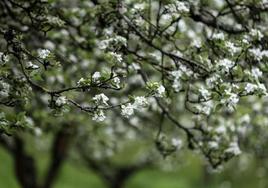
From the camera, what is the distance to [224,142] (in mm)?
8070

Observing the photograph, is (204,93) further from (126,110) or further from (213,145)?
(213,145)

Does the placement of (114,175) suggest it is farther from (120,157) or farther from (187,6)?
(187,6)

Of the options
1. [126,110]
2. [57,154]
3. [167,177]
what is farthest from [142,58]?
Result: [167,177]

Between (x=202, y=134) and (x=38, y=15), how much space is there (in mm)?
2788

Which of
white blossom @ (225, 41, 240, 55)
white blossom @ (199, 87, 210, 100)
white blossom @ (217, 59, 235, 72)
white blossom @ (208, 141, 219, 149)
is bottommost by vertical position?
white blossom @ (199, 87, 210, 100)

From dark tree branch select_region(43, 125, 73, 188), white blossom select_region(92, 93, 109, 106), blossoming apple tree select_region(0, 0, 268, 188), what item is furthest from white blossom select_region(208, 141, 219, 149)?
dark tree branch select_region(43, 125, 73, 188)

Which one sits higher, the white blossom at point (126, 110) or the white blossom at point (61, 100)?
the white blossom at point (61, 100)

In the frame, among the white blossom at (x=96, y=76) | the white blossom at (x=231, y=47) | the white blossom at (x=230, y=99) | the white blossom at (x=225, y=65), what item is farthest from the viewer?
the white blossom at (x=231, y=47)

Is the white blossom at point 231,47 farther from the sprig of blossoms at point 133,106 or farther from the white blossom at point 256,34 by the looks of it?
the sprig of blossoms at point 133,106

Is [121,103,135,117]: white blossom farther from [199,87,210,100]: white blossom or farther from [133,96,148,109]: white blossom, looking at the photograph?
[199,87,210,100]: white blossom

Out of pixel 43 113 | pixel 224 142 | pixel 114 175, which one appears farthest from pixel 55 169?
pixel 224 142

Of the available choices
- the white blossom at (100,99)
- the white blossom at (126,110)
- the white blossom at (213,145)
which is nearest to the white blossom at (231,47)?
the white blossom at (126,110)

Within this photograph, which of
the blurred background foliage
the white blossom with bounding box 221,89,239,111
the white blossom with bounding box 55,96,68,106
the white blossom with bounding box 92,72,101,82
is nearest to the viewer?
the white blossom with bounding box 92,72,101,82

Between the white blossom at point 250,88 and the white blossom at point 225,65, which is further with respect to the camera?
the white blossom at point 225,65
